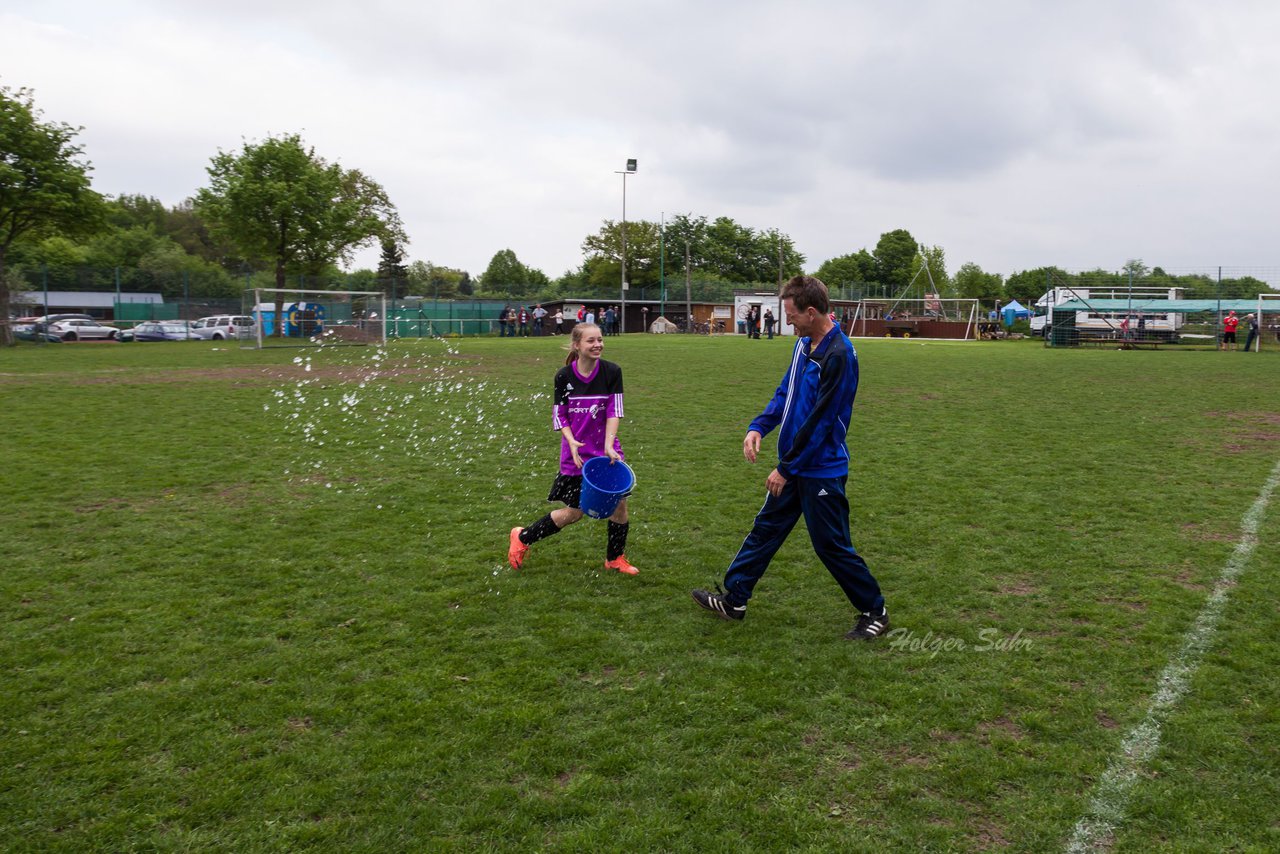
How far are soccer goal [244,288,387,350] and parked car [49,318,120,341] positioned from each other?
792 cm

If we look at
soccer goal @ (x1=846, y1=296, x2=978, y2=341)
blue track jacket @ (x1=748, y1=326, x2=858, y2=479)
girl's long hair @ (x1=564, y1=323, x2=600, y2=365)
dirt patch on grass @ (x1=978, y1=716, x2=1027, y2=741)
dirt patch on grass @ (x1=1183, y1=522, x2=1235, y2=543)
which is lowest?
dirt patch on grass @ (x1=978, y1=716, x2=1027, y2=741)

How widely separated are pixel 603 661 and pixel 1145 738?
2496 millimetres

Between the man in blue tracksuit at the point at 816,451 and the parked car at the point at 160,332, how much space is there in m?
44.2

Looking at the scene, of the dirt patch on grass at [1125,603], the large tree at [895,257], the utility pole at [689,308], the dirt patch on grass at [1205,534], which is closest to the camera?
the dirt patch on grass at [1125,603]

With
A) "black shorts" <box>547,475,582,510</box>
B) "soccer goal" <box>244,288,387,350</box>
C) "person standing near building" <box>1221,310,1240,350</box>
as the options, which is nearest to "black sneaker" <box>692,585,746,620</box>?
"black shorts" <box>547,475,582,510</box>

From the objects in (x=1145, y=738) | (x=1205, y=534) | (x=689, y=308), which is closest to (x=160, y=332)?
(x=689, y=308)

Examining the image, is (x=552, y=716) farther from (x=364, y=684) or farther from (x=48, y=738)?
(x=48, y=738)

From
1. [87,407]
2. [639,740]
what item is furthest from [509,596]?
[87,407]

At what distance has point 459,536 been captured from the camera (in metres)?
6.62

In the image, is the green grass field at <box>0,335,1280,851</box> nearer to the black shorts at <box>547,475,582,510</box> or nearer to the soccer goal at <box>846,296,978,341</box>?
the black shorts at <box>547,475,582,510</box>

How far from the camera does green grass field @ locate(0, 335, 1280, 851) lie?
→ 3062mm

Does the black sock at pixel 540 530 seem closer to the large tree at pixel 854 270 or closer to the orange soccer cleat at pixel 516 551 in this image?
the orange soccer cleat at pixel 516 551

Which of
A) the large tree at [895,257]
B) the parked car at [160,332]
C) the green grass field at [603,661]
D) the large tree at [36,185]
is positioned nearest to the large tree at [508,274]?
the large tree at [895,257]

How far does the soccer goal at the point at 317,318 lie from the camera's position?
3597 centimetres
